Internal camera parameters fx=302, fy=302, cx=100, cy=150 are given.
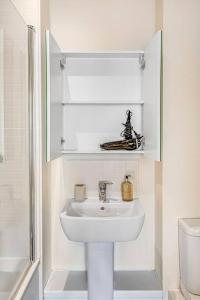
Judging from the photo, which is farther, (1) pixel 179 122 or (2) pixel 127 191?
(2) pixel 127 191

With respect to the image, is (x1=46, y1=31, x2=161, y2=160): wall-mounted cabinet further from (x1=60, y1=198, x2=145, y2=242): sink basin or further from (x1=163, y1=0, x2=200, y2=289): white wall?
(x1=60, y1=198, x2=145, y2=242): sink basin

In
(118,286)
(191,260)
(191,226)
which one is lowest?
(118,286)

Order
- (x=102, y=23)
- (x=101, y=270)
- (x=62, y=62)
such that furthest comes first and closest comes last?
(x=102, y=23) < (x=62, y=62) < (x=101, y=270)

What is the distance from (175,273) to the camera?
2010 mm

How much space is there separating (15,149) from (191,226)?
116cm

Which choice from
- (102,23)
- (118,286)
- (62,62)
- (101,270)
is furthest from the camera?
(102,23)

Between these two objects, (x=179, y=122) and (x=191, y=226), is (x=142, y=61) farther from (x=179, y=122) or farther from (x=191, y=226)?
(x=191, y=226)

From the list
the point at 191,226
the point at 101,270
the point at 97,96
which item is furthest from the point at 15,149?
the point at 191,226

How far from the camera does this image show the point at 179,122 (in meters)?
1.99

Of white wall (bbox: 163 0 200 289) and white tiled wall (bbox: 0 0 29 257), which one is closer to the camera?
white tiled wall (bbox: 0 0 29 257)

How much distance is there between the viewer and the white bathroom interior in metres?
1.78

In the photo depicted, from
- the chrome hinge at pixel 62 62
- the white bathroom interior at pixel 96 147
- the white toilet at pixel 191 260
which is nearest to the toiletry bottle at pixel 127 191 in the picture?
the white bathroom interior at pixel 96 147

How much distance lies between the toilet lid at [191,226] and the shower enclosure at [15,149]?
95cm

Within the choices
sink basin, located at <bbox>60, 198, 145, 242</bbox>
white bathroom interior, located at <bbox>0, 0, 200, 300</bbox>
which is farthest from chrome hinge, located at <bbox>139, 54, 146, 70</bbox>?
sink basin, located at <bbox>60, 198, 145, 242</bbox>
